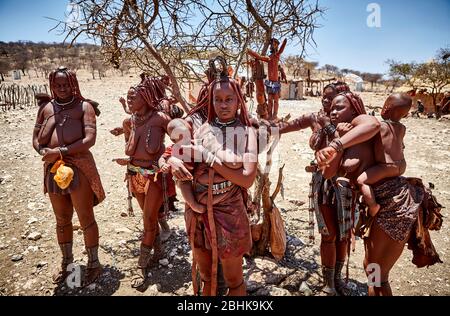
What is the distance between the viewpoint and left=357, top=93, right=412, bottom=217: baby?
2146 mm

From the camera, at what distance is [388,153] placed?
2.17 meters

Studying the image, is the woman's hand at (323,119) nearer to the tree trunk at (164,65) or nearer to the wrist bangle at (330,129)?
the wrist bangle at (330,129)

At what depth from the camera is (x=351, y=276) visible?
3.25 metres

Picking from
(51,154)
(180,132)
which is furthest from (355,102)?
(51,154)

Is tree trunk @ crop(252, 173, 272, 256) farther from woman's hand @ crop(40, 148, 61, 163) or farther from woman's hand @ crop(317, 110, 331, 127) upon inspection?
woman's hand @ crop(40, 148, 61, 163)

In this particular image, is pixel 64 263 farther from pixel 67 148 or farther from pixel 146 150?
pixel 146 150

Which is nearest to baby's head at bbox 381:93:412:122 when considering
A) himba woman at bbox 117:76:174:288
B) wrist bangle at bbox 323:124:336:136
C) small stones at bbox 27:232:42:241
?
wrist bangle at bbox 323:124:336:136

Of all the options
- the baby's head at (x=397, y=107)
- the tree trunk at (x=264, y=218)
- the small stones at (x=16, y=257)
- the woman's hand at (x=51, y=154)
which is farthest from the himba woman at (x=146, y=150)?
the baby's head at (x=397, y=107)

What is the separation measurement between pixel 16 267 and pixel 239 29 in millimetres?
3899

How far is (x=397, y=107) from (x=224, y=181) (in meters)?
1.45

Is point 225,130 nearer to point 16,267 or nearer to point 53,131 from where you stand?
point 53,131

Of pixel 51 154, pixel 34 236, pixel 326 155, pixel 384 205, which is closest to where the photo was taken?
pixel 326 155

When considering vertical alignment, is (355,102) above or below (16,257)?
above

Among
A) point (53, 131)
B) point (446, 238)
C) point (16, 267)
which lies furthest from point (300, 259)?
point (16, 267)
